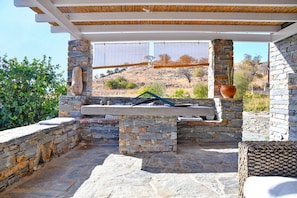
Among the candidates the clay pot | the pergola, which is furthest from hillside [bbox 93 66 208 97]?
the clay pot

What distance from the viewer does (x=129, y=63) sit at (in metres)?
6.78

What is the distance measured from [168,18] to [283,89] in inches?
117

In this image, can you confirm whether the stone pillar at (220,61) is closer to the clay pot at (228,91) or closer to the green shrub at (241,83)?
the clay pot at (228,91)

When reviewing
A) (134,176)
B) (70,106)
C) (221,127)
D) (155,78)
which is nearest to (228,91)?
(221,127)

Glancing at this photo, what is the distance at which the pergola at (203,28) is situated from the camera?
451cm

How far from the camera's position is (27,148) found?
313 centimetres

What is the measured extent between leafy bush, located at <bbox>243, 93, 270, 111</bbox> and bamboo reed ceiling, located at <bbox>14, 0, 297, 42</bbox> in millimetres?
4024

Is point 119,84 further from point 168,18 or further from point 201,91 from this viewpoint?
point 168,18

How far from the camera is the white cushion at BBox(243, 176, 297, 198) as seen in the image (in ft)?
4.81

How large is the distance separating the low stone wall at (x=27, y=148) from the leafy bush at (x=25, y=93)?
88.0 inches

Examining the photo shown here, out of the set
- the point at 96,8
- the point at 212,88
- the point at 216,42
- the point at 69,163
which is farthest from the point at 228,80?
the point at 69,163

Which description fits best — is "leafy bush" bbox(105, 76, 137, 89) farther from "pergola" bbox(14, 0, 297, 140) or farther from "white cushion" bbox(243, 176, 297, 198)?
"white cushion" bbox(243, 176, 297, 198)

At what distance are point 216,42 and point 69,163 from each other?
14.0 ft

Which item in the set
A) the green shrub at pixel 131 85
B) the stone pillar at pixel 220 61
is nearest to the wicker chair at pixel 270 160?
the stone pillar at pixel 220 61
